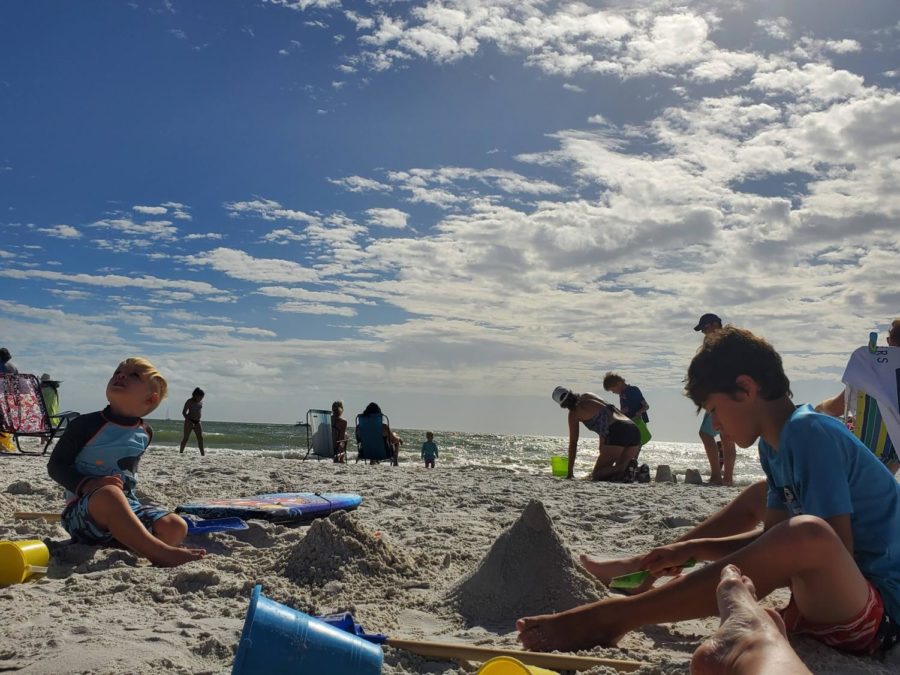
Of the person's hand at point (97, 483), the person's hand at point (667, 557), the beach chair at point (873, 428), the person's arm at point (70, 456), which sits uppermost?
the beach chair at point (873, 428)

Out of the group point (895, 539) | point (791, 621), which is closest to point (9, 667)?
point (791, 621)

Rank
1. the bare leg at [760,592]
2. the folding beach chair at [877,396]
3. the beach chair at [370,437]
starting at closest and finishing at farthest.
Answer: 1. the bare leg at [760,592]
2. the folding beach chair at [877,396]
3. the beach chair at [370,437]

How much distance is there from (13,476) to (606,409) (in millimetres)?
5879

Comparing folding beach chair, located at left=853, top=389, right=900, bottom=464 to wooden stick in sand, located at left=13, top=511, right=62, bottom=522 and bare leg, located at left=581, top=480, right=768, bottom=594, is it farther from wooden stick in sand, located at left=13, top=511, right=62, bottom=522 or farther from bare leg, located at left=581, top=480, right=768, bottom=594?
wooden stick in sand, located at left=13, top=511, right=62, bottom=522

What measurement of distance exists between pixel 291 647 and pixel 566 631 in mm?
933

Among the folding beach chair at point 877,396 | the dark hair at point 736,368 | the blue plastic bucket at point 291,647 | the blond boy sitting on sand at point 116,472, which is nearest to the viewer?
the blue plastic bucket at point 291,647

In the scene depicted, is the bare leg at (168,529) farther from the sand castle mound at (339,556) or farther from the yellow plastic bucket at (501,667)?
the yellow plastic bucket at (501,667)

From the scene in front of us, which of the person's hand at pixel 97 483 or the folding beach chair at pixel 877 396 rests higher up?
the folding beach chair at pixel 877 396

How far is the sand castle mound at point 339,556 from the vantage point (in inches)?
121

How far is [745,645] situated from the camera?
4.83ft

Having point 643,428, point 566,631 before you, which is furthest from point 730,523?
point 643,428

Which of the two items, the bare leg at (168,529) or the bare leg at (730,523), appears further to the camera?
the bare leg at (168,529)

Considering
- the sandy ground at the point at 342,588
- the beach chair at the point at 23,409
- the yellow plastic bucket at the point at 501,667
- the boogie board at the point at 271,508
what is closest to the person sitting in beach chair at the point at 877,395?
the sandy ground at the point at 342,588

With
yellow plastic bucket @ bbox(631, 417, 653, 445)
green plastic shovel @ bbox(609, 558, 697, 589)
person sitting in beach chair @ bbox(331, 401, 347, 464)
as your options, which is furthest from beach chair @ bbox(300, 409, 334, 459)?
green plastic shovel @ bbox(609, 558, 697, 589)
